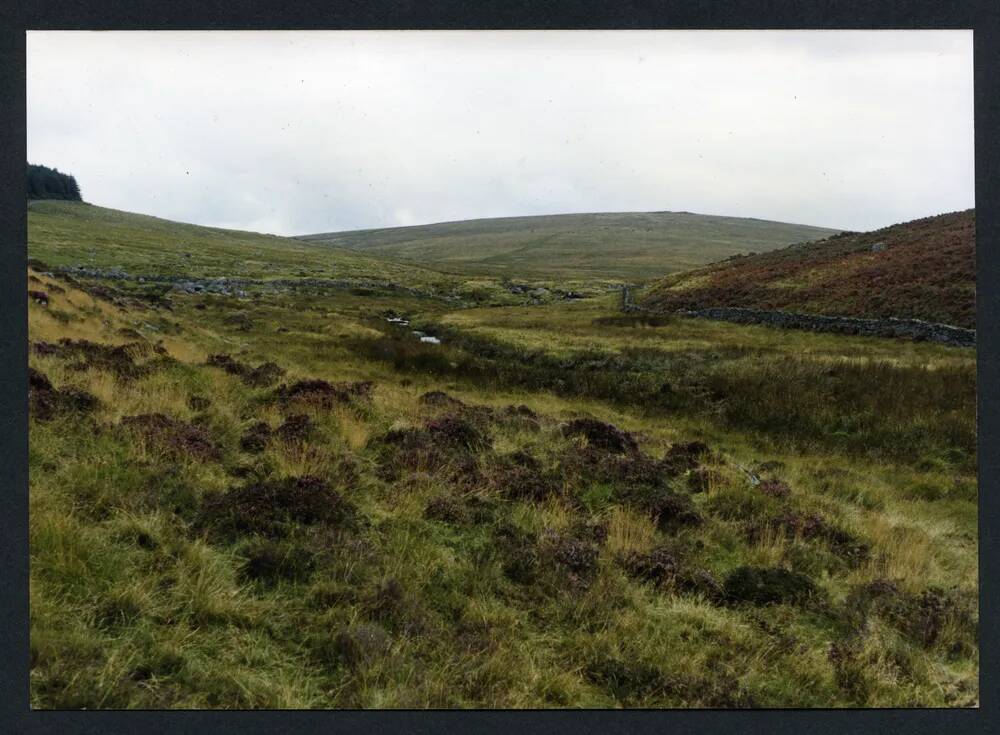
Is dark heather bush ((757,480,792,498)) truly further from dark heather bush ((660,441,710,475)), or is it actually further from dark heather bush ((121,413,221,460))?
dark heather bush ((121,413,221,460))

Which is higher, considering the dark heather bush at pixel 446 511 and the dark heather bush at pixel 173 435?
the dark heather bush at pixel 173 435

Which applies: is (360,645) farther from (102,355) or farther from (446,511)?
(102,355)

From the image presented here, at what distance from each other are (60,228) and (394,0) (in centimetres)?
11055

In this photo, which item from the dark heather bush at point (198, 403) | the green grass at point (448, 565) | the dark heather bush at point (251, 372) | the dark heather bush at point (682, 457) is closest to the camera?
the green grass at point (448, 565)

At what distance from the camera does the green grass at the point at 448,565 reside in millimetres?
3898

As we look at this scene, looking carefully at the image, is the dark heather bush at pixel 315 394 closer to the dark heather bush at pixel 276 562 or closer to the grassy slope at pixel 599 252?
the dark heather bush at pixel 276 562

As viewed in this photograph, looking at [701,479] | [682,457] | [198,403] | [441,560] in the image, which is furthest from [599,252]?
[441,560]

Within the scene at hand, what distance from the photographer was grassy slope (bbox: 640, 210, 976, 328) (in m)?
26.2

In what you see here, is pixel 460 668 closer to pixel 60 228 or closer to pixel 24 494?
pixel 24 494

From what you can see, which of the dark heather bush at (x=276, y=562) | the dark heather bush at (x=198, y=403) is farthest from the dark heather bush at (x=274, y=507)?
the dark heather bush at (x=198, y=403)

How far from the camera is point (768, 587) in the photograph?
5.20 meters

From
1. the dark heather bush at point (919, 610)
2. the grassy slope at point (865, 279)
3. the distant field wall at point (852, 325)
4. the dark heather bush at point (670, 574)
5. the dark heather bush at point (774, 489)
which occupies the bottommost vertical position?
the dark heather bush at point (919, 610)

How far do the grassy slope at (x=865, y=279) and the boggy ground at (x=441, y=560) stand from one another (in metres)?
16.3

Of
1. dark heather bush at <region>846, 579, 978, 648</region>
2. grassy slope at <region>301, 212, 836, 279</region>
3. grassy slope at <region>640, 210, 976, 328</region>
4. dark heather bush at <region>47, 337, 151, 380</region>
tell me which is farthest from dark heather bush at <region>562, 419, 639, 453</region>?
grassy slope at <region>301, 212, 836, 279</region>
